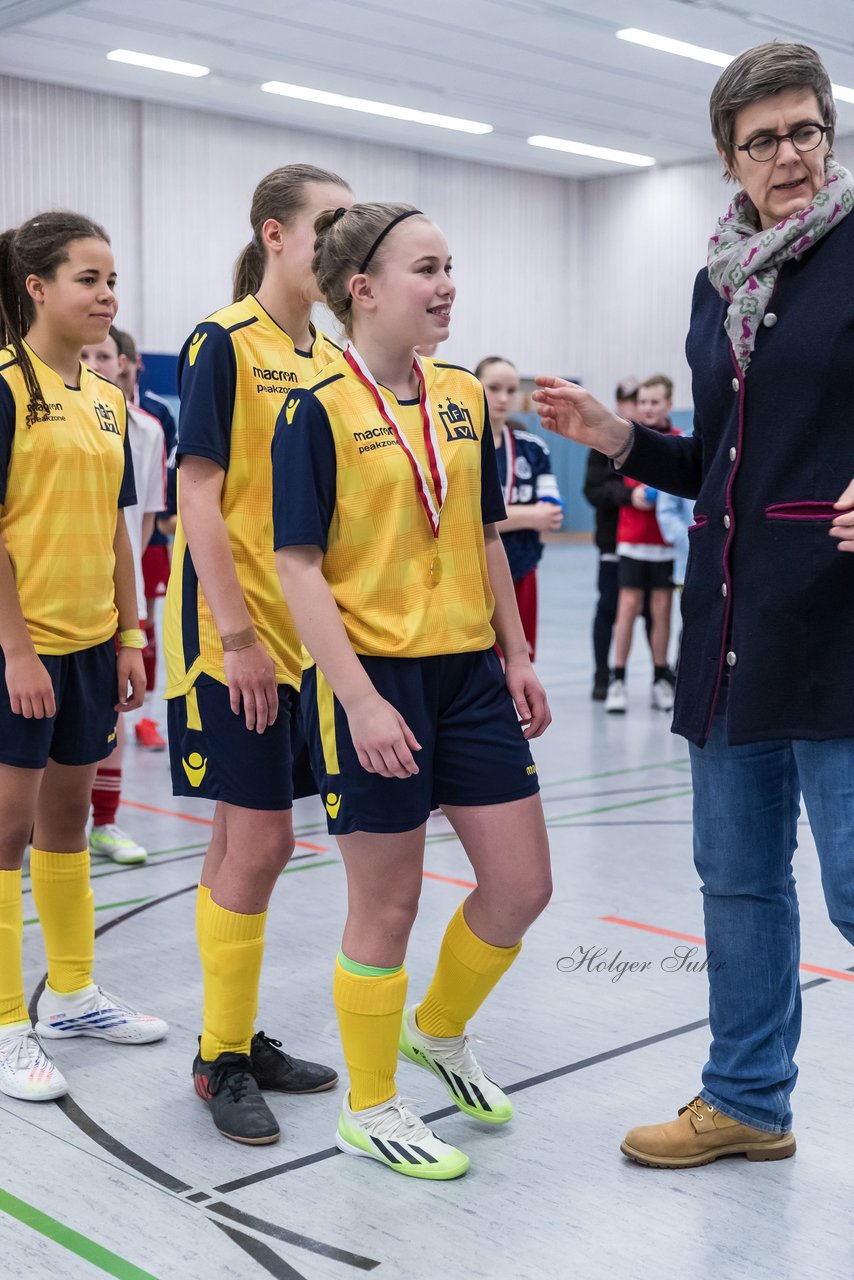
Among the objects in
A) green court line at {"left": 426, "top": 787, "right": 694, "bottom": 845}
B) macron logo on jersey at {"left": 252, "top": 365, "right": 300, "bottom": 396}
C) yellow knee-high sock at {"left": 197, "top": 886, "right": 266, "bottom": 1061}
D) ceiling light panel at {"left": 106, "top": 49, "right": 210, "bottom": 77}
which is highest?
ceiling light panel at {"left": 106, "top": 49, "right": 210, "bottom": 77}

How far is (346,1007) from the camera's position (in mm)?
2197

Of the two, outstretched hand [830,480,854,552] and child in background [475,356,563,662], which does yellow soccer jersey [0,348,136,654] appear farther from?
child in background [475,356,563,662]

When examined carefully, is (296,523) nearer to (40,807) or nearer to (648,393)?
(40,807)

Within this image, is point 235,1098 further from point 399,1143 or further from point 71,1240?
point 71,1240

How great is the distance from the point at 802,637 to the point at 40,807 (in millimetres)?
1606

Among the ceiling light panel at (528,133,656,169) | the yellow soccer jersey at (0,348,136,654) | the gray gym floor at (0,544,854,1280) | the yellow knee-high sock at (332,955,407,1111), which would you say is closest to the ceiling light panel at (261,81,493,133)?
the ceiling light panel at (528,133,656,169)

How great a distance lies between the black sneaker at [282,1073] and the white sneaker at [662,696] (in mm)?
4769

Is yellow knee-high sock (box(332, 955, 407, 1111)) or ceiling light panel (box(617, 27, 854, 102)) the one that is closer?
yellow knee-high sock (box(332, 955, 407, 1111))

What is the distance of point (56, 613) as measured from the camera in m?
2.65

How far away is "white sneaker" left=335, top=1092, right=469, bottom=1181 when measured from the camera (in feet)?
7.18

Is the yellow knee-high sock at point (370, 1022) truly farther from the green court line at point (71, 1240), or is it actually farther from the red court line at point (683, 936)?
the red court line at point (683, 936)

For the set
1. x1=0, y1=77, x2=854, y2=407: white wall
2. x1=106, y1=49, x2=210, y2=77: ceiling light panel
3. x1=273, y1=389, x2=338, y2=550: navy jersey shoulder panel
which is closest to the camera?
x1=273, y1=389, x2=338, y2=550: navy jersey shoulder panel

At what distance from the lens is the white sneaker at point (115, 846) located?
4.19m

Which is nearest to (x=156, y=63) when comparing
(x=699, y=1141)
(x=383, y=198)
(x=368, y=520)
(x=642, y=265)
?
(x=383, y=198)
